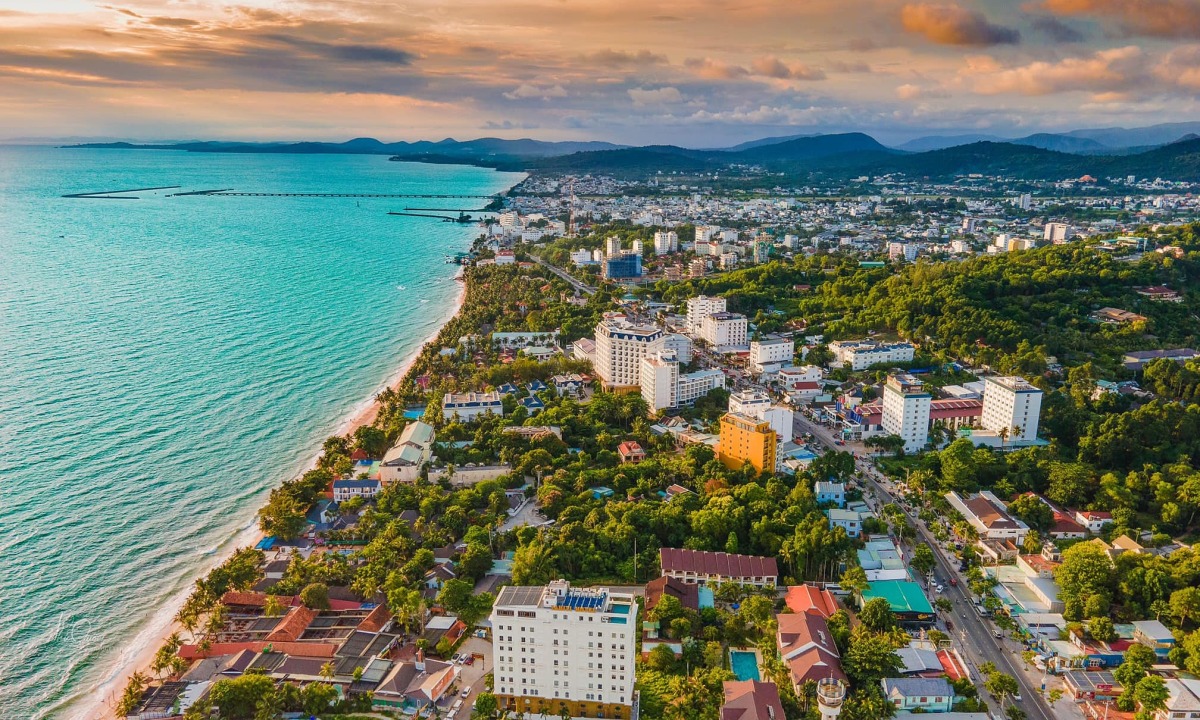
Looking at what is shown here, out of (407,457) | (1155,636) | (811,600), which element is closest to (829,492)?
(811,600)

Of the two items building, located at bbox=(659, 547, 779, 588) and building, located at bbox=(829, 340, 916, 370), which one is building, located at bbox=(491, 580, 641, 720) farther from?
building, located at bbox=(829, 340, 916, 370)

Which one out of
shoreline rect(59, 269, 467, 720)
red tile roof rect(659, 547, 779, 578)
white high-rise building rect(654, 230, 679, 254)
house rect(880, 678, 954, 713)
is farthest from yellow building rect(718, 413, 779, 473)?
white high-rise building rect(654, 230, 679, 254)

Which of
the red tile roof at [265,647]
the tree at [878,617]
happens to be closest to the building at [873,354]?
the tree at [878,617]

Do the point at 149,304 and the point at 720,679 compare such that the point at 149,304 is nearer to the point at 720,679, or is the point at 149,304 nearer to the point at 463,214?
the point at 720,679

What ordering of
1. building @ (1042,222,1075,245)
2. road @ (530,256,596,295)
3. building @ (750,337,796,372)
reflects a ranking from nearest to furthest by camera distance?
building @ (750,337,796,372), road @ (530,256,596,295), building @ (1042,222,1075,245)

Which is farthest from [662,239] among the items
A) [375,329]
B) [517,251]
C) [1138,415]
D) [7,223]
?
[7,223]

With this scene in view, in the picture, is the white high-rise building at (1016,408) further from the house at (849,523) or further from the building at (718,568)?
the building at (718,568)

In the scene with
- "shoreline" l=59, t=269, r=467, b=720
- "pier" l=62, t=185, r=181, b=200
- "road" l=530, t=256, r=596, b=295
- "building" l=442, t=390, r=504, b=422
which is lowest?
"shoreline" l=59, t=269, r=467, b=720
